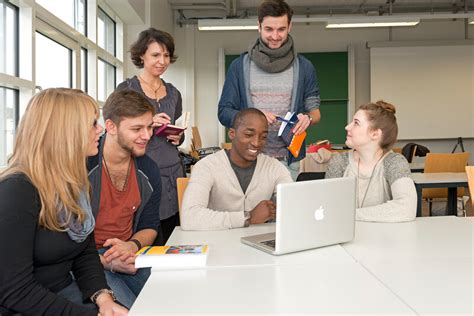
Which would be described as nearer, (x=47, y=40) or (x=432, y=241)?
(x=432, y=241)

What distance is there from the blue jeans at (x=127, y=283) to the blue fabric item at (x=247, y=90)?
1.00 m

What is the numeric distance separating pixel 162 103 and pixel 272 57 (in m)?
0.69

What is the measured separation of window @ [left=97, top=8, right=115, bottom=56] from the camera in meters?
6.22

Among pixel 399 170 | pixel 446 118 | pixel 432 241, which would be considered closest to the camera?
pixel 432 241

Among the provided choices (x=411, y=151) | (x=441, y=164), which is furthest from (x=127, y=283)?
(x=411, y=151)

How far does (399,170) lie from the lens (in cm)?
238

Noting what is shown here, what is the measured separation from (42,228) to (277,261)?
2.43 ft

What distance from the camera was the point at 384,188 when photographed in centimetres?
245

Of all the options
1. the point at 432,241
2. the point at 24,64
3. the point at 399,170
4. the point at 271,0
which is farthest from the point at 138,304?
the point at 24,64

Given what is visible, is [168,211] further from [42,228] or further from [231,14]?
[231,14]

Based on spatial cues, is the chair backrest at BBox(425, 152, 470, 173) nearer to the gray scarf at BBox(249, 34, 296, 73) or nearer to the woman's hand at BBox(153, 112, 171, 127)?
the gray scarf at BBox(249, 34, 296, 73)

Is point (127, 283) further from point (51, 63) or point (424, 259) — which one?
point (51, 63)

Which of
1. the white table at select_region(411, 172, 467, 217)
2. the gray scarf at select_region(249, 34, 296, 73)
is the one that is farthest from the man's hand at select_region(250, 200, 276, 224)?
the white table at select_region(411, 172, 467, 217)

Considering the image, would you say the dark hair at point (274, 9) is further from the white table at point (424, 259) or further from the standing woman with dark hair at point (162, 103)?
the white table at point (424, 259)
